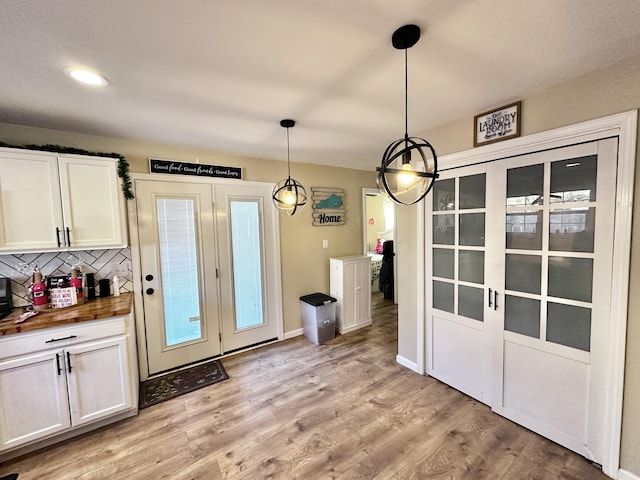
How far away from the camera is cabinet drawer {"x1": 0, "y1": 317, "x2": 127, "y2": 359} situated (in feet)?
5.80

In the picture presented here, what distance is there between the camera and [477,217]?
7.40 feet

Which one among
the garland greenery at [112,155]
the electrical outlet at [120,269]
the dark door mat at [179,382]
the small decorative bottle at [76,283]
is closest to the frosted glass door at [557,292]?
the dark door mat at [179,382]

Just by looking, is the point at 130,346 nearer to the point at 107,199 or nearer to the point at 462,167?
the point at 107,199

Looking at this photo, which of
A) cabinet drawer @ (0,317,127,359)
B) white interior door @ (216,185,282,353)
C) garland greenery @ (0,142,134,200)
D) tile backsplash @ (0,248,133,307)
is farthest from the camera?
white interior door @ (216,185,282,353)

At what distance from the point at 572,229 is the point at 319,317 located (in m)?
2.67

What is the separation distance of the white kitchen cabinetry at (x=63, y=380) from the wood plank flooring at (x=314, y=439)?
0.19 metres

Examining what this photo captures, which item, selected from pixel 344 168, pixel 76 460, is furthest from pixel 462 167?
pixel 76 460

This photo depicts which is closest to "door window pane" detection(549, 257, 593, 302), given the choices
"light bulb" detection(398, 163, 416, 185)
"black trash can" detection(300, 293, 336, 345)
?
"light bulb" detection(398, 163, 416, 185)

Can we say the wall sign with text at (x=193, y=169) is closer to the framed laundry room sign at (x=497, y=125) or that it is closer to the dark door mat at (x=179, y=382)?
the dark door mat at (x=179, y=382)

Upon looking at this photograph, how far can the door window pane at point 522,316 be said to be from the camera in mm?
1948

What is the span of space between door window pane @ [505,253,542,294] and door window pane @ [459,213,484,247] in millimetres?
268

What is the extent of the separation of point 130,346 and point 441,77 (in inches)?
123

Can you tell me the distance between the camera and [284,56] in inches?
56.3

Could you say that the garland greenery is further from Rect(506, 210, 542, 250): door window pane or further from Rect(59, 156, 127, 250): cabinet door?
Rect(506, 210, 542, 250): door window pane
